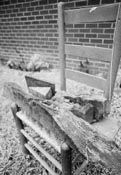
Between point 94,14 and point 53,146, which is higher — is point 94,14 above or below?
above

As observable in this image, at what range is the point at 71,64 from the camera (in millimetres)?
2949

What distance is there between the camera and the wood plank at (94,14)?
1079 mm

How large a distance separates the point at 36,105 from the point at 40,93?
0.17 meters

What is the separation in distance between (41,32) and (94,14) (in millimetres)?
2043

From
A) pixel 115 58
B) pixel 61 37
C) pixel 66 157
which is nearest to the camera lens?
pixel 66 157

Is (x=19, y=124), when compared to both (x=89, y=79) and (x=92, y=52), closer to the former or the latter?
(x=89, y=79)

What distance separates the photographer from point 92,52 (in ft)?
4.29

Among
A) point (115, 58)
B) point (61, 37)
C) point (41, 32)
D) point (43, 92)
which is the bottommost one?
point (43, 92)

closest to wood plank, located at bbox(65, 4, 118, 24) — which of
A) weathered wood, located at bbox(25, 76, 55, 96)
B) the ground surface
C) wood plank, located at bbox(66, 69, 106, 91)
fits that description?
wood plank, located at bbox(66, 69, 106, 91)

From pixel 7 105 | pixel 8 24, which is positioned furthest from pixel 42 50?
pixel 7 105

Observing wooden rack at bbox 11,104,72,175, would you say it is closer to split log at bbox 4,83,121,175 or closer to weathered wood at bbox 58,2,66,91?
split log at bbox 4,83,121,175

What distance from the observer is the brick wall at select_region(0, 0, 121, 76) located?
2371 millimetres

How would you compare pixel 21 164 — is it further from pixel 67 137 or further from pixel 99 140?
pixel 99 140

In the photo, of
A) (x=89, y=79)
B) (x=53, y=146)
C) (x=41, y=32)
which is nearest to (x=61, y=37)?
(x=89, y=79)
